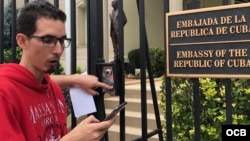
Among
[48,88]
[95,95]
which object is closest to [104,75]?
[95,95]

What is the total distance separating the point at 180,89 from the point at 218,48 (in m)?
2.33

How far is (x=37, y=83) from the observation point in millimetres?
2275

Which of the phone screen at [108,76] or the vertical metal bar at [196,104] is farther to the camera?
the phone screen at [108,76]

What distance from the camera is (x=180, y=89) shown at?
4746 millimetres

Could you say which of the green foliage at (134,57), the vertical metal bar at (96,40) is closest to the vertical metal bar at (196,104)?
the vertical metal bar at (96,40)

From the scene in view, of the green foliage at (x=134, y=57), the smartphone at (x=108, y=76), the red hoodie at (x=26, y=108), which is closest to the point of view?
the red hoodie at (x=26, y=108)

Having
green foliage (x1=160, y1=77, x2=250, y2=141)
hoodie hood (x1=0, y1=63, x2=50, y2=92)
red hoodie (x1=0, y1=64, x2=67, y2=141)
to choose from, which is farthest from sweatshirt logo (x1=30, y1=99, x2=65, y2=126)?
green foliage (x1=160, y1=77, x2=250, y2=141)

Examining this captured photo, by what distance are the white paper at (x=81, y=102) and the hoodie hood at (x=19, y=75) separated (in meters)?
0.56

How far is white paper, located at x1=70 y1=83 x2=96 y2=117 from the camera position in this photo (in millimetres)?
2816

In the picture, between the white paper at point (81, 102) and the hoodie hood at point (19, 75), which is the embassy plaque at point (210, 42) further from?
the hoodie hood at point (19, 75)

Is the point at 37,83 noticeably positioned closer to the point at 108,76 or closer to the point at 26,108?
the point at 26,108

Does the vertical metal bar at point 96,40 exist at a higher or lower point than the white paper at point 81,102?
higher

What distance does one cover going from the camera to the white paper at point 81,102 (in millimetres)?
2816

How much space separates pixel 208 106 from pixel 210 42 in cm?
213
